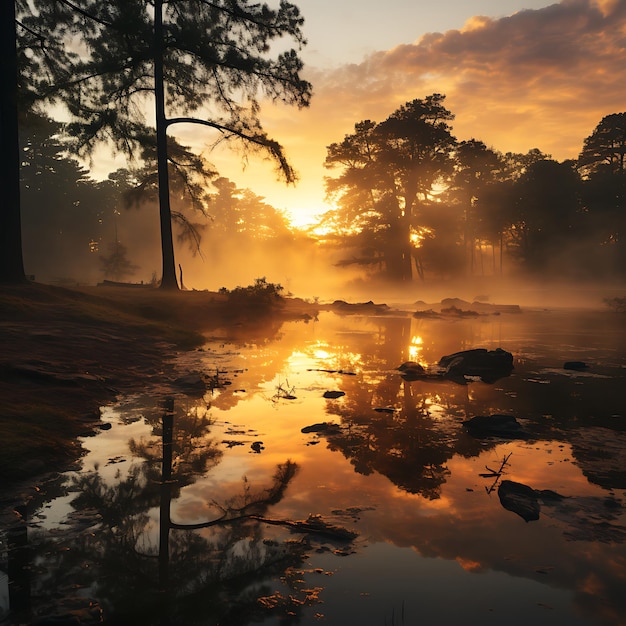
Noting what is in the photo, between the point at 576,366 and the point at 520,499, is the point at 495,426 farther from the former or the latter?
the point at 576,366

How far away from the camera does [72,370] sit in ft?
28.5

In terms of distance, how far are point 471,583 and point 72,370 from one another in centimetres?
749

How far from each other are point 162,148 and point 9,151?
327 inches

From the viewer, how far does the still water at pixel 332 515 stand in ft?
10.2

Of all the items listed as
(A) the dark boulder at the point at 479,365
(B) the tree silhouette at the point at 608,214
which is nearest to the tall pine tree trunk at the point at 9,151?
(A) the dark boulder at the point at 479,365

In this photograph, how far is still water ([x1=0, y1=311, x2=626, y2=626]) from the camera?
3.12 m

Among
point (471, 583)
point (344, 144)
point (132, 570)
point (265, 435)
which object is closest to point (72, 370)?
point (265, 435)

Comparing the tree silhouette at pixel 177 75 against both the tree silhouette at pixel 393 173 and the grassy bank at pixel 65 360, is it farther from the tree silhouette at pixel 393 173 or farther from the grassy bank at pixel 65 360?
the tree silhouette at pixel 393 173

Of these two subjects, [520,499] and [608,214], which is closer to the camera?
[520,499]

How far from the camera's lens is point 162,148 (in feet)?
73.6

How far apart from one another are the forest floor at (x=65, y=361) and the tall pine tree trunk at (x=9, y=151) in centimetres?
119

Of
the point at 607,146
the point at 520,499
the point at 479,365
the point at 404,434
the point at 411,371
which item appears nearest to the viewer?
the point at 520,499

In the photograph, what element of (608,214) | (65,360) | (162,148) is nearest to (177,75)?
(162,148)

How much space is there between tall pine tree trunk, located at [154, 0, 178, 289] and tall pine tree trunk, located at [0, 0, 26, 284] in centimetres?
706
